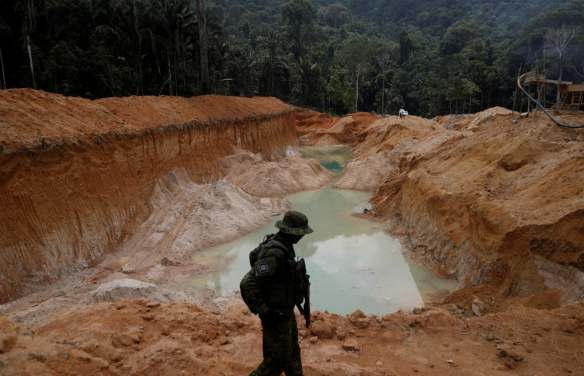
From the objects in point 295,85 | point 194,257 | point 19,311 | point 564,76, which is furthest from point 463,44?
point 19,311

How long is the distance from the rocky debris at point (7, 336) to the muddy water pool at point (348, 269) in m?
5.20

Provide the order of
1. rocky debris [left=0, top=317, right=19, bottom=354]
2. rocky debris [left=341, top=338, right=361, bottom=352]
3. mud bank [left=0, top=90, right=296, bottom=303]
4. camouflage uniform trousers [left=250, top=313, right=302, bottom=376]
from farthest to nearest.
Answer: mud bank [left=0, top=90, right=296, bottom=303] < rocky debris [left=341, top=338, right=361, bottom=352] < rocky debris [left=0, top=317, right=19, bottom=354] < camouflage uniform trousers [left=250, top=313, right=302, bottom=376]

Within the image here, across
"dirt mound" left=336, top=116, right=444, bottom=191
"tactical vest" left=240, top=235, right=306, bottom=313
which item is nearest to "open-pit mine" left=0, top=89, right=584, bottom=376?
"dirt mound" left=336, top=116, right=444, bottom=191

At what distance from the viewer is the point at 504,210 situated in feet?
30.3

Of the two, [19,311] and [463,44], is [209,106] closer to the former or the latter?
[19,311]

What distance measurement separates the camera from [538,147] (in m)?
11.2

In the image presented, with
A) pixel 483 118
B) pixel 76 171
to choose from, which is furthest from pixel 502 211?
pixel 483 118

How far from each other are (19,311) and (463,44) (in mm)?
65743

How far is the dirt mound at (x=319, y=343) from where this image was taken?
4.94 metres

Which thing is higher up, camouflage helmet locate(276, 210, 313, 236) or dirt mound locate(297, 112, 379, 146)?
camouflage helmet locate(276, 210, 313, 236)

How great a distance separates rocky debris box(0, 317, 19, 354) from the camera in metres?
4.31

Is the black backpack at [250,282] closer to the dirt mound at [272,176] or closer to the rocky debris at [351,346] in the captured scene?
the rocky debris at [351,346]

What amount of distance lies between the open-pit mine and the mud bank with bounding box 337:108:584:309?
0.05 meters

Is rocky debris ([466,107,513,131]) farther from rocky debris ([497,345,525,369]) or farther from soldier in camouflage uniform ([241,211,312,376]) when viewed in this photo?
soldier in camouflage uniform ([241,211,312,376])
